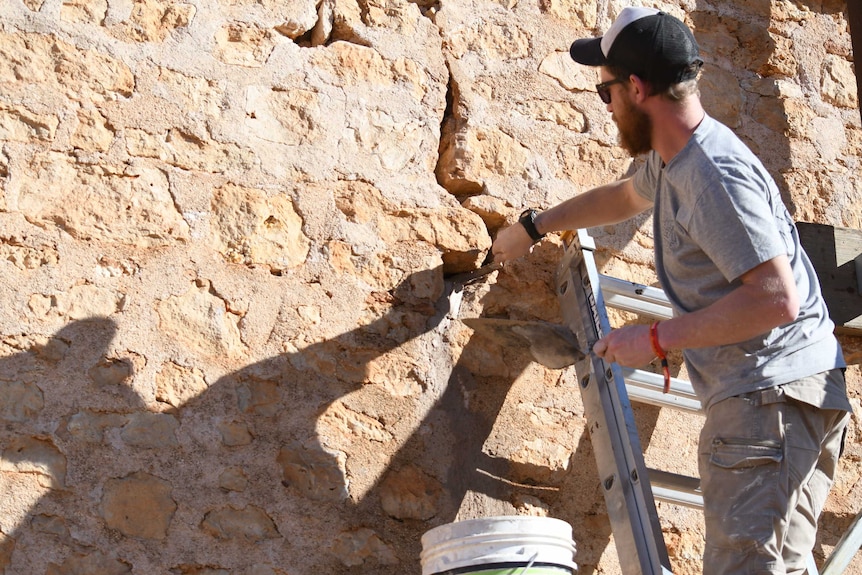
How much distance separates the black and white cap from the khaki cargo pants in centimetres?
69

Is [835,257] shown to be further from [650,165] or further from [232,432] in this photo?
[232,432]

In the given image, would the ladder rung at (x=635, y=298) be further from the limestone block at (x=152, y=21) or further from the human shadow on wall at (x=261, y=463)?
the limestone block at (x=152, y=21)

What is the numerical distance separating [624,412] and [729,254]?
20.6 inches

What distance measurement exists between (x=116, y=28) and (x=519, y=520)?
1.49m

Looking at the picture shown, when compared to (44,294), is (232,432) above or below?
below

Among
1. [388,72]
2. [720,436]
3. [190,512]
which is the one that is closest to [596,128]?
[388,72]

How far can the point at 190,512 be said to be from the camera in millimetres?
2236

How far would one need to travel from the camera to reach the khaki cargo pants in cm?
189

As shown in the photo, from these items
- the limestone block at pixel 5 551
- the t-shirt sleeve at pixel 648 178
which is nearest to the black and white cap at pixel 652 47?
the t-shirt sleeve at pixel 648 178

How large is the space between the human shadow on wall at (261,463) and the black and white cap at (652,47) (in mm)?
799

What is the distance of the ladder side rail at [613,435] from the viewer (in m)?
2.13

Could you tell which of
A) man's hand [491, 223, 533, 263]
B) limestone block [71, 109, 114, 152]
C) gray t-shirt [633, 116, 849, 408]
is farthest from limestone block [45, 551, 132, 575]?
gray t-shirt [633, 116, 849, 408]

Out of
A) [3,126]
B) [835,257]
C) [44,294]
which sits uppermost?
[835,257]

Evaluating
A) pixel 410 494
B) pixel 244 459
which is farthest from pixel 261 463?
pixel 410 494
